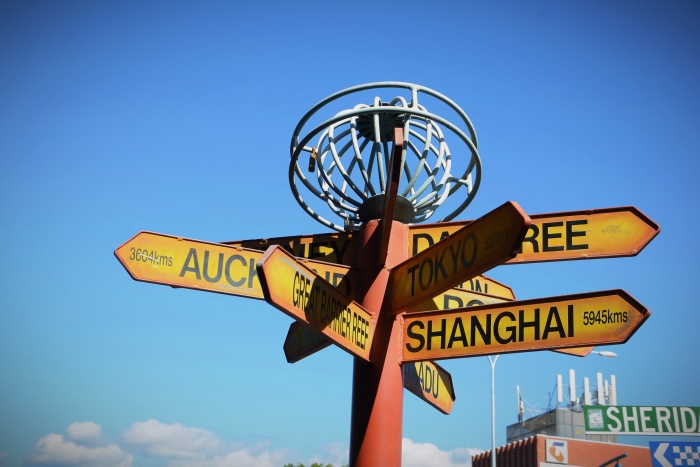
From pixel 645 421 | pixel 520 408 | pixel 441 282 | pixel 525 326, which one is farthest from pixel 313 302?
pixel 520 408

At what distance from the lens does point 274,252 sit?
4641mm

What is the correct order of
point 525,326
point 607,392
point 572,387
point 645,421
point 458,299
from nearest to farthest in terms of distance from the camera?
1. point 525,326
2. point 458,299
3. point 645,421
4. point 607,392
5. point 572,387

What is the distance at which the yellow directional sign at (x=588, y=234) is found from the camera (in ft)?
17.8

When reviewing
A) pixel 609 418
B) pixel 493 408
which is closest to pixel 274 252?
pixel 493 408

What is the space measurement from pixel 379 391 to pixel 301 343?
3.41ft

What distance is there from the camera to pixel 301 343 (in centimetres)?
637

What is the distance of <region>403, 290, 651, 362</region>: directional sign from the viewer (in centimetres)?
493

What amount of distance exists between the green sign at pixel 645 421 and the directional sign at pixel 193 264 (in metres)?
25.2

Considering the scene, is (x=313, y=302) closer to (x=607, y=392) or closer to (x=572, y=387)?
(x=572, y=387)

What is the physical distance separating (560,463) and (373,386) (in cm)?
4100

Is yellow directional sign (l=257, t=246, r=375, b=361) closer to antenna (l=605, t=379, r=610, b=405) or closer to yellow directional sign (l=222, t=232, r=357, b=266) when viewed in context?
yellow directional sign (l=222, t=232, r=357, b=266)

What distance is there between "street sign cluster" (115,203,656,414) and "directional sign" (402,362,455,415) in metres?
0.02

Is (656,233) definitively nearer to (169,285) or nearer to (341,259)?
(341,259)

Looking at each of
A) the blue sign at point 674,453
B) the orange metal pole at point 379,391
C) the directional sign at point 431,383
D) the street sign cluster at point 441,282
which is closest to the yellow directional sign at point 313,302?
the street sign cluster at point 441,282
